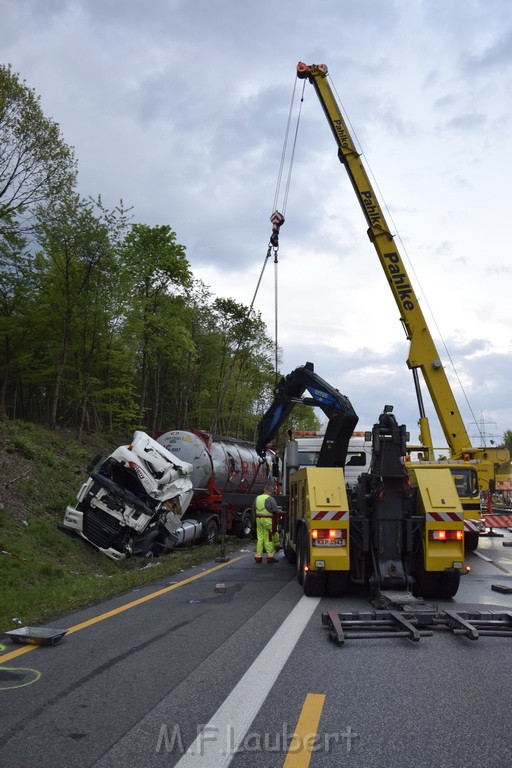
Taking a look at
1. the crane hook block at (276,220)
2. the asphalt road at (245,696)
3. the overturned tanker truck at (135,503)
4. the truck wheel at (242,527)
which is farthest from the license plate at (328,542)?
the truck wheel at (242,527)

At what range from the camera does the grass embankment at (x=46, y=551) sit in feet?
30.4

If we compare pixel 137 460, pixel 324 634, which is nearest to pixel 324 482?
pixel 324 634

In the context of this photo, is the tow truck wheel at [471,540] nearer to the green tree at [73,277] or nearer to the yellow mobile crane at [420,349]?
the yellow mobile crane at [420,349]

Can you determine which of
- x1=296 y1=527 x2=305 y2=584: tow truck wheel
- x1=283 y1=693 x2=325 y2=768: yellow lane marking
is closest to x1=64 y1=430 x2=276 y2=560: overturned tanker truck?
x1=296 y1=527 x2=305 y2=584: tow truck wheel

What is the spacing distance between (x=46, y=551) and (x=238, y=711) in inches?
388

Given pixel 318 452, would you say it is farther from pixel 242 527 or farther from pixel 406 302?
pixel 242 527

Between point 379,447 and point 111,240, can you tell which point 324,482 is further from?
point 111,240

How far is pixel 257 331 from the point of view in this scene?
50969mm

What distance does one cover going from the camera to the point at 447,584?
9.26 meters

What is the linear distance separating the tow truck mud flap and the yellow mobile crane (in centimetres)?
944

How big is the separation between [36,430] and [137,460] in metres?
10.6

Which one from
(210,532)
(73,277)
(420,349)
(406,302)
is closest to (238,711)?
(420,349)

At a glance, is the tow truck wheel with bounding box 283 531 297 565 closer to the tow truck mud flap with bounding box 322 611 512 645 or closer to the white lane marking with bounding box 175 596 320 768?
the tow truck mud flap with bounding box 322 611 512 645

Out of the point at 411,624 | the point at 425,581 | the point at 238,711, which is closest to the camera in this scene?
the point at 238,711
